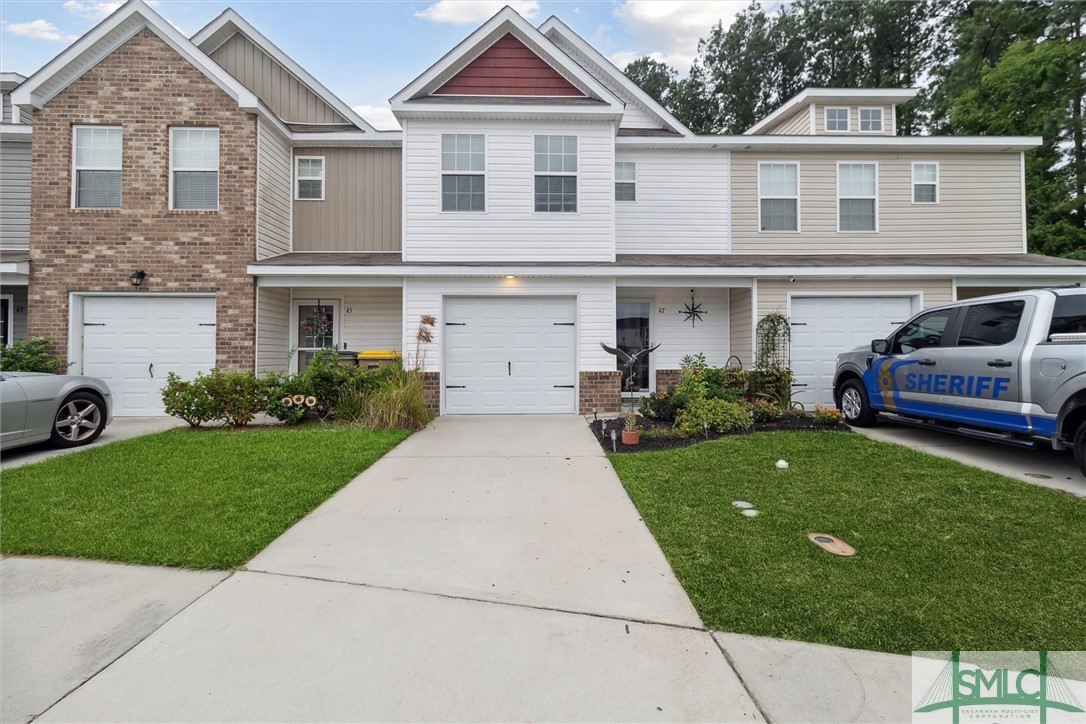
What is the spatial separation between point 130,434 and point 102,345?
313 cm

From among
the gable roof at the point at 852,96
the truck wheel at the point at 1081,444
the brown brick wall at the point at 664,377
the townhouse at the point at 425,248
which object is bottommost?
the truck wheel at the point at 1081,444

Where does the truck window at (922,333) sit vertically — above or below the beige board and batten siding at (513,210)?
below

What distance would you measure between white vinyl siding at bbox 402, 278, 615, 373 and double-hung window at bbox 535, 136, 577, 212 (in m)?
1.60

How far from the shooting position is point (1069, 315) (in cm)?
528

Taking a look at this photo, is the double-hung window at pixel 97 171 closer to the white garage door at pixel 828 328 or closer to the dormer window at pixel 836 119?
the white garage door at pixel 828 328

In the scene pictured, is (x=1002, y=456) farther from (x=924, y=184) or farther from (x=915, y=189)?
(x=924, y=184)

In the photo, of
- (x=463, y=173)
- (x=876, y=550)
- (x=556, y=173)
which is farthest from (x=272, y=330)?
(x=876, y=550)

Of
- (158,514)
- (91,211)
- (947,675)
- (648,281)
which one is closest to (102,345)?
(91,211)

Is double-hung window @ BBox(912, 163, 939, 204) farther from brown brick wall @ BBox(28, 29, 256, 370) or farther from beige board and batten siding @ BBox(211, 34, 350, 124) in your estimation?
brown brick wall @ BBox(28, 29, 256, 370)

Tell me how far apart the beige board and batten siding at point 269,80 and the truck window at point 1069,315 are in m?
13.0

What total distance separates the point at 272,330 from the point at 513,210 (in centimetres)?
553

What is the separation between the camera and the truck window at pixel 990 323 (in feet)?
18.6

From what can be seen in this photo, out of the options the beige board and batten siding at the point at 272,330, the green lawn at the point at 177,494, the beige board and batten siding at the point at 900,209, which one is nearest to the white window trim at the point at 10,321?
the beige board and batten siding at the point at 272,330

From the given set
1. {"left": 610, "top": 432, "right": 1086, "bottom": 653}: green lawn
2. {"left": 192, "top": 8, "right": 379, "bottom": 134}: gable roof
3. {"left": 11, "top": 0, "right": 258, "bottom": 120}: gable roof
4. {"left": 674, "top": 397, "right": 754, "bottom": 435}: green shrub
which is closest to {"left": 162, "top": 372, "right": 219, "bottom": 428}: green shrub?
{"left": 11, "top": 0, "right": 258, "bottom": 120}: gable roof
